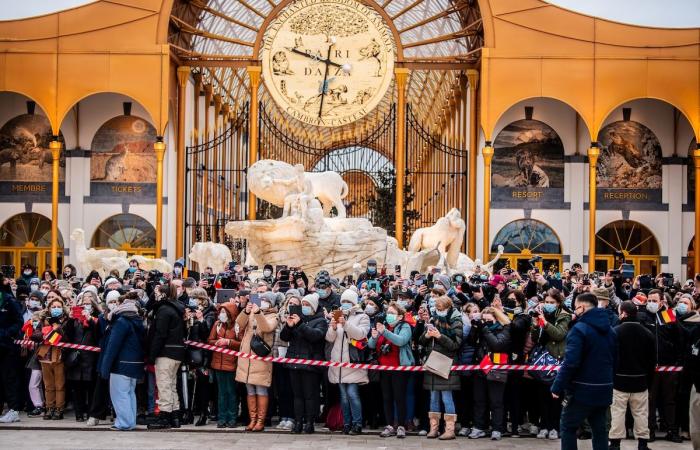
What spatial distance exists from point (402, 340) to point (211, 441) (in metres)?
2.62

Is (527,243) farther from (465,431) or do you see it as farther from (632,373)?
(632,373)

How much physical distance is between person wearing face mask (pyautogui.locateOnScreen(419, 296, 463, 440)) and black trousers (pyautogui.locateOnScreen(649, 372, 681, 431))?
2505 mm

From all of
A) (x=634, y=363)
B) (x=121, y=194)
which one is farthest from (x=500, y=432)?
(x=121, y=194)

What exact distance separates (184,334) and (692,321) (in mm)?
6478

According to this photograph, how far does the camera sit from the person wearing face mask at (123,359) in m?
12.0

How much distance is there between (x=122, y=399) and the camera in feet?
39.9

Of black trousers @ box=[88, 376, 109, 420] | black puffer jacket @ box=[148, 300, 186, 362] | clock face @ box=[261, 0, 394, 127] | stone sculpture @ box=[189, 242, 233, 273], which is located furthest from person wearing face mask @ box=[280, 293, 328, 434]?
clock face @ box=[261, 0, 394, 127]

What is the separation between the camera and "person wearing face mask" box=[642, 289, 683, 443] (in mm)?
11984

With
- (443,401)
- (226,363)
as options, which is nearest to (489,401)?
(443,401)

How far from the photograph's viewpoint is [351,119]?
3228 centimetres

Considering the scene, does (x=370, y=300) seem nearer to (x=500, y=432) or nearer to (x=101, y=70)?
(x=500, y=432)

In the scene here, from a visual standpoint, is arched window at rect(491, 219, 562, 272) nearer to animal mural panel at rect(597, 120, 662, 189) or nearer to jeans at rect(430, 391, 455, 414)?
animal mural panel at rect(597, 120, 662, 189)

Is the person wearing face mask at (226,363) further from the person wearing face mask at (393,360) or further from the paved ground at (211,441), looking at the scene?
the person wearing face mask at (393,360)

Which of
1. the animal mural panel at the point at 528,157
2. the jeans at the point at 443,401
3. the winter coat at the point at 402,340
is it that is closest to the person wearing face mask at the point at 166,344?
the winter coat at the point at 402,340
